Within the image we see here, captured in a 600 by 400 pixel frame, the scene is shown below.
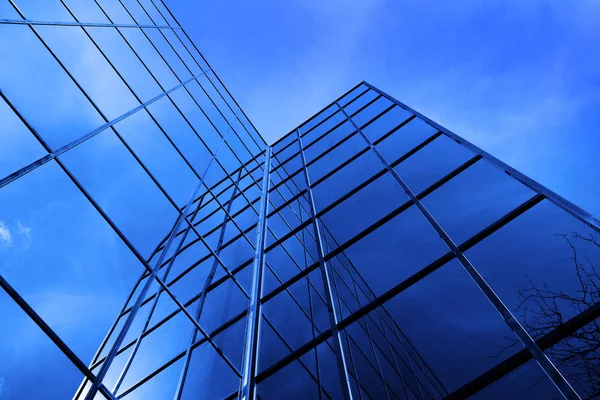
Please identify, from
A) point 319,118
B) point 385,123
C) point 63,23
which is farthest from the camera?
point 319,118

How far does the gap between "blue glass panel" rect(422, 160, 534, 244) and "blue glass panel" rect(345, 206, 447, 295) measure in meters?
0.29

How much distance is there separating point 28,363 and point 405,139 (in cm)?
826

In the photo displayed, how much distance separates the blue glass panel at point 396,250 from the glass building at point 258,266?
0.03 metres

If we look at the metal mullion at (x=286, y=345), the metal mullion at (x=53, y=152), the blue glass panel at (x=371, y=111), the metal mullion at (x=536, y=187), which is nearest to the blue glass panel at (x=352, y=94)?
the blue glass panel at (x=371, y=111)

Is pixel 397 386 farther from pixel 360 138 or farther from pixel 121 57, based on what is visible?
pixel 121 57

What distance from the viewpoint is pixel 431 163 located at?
7.80 m

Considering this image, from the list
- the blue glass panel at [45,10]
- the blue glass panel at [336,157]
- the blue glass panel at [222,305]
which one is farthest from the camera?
the blue glass panel at [336,157]

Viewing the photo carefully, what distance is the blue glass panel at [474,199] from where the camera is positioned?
5410 millimetres

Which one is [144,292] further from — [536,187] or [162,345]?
[536,187]

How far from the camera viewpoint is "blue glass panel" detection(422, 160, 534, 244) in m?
5.41

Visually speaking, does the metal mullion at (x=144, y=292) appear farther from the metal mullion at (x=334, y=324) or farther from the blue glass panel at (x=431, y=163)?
the blue glass panel at (x=431, y=163)

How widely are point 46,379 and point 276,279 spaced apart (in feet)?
13.5

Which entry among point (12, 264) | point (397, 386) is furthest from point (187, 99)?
point (397, 386)

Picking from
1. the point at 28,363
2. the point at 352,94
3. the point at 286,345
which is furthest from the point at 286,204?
the point at 352,94
